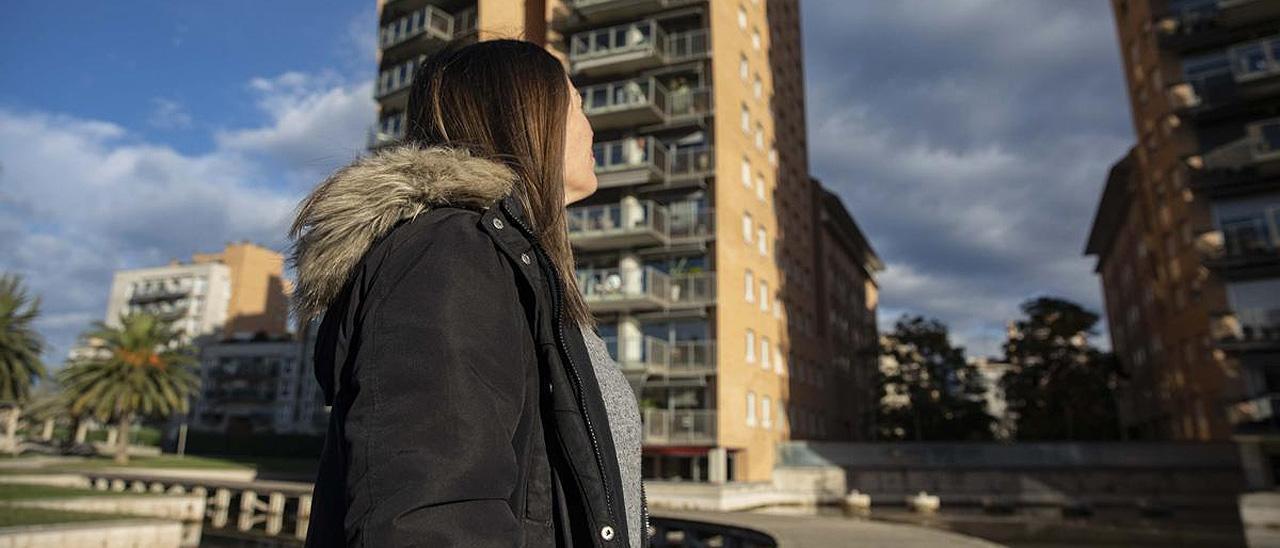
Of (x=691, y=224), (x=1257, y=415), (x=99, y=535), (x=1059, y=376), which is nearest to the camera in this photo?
(x=99, y=535)

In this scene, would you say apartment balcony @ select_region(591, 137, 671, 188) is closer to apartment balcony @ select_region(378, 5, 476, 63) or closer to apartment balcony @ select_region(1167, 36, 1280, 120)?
apartment balcony @ select_region(378, 5, 476, 63)

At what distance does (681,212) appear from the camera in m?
33.0

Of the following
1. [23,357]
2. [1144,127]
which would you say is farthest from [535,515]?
[23,357]

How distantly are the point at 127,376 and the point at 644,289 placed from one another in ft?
112

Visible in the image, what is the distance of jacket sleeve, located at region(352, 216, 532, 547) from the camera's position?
3.46ft

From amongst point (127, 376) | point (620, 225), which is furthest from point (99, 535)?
point (127, 376)

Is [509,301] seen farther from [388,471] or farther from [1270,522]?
[1270,522]

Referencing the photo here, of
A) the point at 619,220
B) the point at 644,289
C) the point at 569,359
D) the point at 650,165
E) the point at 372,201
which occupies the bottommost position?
the point at 569,359

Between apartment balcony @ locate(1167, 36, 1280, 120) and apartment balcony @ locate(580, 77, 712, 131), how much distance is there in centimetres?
2105

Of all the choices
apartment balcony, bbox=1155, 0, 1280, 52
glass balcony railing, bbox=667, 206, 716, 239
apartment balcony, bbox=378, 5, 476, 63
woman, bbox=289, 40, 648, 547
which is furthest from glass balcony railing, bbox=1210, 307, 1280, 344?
woman, bbox=289, 40, 648, 547

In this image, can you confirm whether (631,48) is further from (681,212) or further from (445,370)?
(445,370)

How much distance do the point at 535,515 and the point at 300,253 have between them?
73 cm

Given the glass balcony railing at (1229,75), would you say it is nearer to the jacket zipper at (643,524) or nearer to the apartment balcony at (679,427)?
the apartment balcony at (679,427)

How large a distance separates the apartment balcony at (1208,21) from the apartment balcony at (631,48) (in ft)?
68.9
